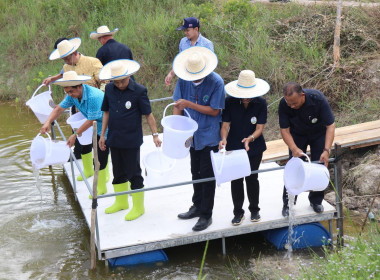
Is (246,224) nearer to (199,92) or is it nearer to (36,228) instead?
(199,92)

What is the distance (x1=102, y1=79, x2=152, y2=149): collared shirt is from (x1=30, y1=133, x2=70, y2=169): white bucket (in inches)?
23.3

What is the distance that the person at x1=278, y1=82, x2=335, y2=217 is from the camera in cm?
540

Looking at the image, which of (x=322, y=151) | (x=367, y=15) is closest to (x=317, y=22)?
(x=367, y=15)

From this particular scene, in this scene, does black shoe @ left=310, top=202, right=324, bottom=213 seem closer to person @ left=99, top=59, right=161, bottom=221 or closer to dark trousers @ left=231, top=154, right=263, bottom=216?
dark trousers @ left=231, top=154, right=263, bottom=216

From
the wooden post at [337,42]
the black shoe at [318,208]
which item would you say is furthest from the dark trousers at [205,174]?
the wooden post at [337,42]

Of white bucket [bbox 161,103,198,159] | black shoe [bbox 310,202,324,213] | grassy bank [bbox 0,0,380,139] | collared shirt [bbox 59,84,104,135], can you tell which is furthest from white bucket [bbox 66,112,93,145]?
grassy bank [bbox 0,0,380,139]

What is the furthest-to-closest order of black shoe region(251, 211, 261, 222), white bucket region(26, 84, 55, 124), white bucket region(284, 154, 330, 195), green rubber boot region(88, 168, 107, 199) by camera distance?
white bucket region(26, 84, 55, 124) < green rubber boot region(88, 168, 107, 199) < black shoe region(251, 211, 261, 222) < white bucket region(284, 154, 330, 195)

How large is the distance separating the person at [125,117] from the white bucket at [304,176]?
51.4 inches

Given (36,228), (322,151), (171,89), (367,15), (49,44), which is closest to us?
(322,151)

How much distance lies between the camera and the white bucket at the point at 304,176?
17.4ft

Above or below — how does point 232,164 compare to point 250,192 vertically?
above

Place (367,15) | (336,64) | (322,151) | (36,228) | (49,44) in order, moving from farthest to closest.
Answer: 1. (49,44)
2. (367,15)
3. (336,64)
4. (36,228)
5. (322,151)

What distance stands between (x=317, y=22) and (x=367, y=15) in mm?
843

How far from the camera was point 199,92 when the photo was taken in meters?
5.65
